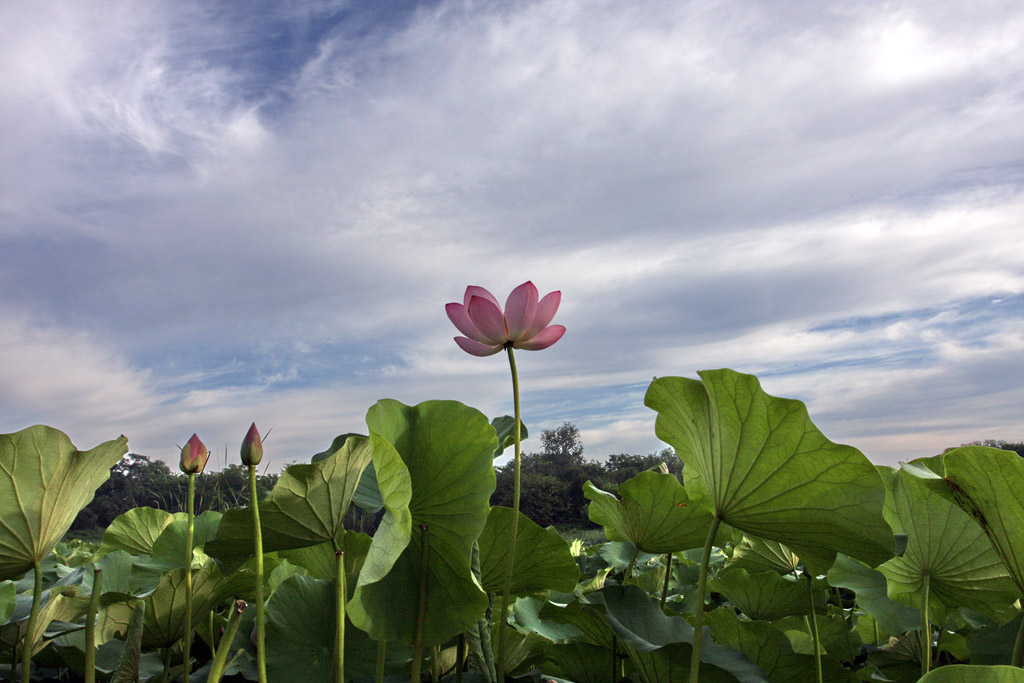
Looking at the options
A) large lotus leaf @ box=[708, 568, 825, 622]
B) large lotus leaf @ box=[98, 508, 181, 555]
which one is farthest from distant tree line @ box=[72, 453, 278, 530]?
large lotus leaf @ box=[708, 568, 825, 622]

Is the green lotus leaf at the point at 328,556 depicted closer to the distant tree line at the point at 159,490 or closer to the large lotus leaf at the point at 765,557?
the distant tree line at the point at 159,490

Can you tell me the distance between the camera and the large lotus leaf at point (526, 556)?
3.52 feet

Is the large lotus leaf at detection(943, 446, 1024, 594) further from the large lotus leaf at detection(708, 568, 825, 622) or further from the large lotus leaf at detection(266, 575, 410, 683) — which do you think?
the large lotus leaf at detection(266, 575, 410, 683)

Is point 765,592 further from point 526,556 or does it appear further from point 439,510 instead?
point 439,510

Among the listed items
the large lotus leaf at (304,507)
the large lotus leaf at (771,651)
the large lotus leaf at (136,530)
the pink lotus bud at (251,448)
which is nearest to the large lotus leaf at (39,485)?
the large lotus leaf at (304,507)

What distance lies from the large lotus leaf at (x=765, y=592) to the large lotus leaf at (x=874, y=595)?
16cm

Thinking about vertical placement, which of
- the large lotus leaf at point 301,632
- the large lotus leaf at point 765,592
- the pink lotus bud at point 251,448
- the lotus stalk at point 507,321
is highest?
the lotus stalk at point 507,321

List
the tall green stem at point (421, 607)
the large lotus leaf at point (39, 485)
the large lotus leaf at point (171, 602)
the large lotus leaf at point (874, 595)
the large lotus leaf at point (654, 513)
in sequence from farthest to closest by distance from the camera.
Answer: the large lotus leaf at point (874, 595)
the large lotus leaf at point (654, 513)
the large lotus leaf at point (171, 602)
the large lotus leaf at point (39, 485)
the tall green stem at point (421, 607)

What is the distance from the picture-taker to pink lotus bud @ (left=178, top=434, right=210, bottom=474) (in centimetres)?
94

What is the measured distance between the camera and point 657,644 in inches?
40.8

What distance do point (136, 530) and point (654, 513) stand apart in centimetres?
143

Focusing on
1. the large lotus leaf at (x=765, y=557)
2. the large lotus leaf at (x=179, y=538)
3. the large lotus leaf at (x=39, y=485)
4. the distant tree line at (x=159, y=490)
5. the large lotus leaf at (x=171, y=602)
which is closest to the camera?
the large lotus leaf at (x=39, y=485)

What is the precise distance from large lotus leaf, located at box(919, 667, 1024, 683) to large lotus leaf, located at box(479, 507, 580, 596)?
0.53 m

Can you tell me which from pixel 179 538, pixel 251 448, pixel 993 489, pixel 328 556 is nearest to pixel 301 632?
pixel 328 556
